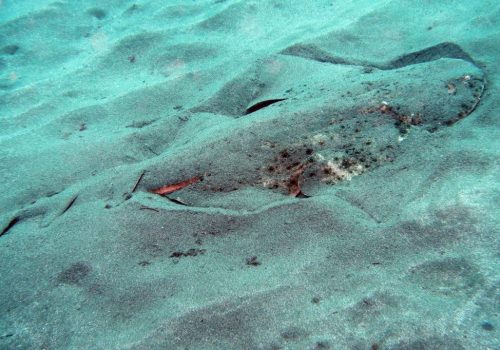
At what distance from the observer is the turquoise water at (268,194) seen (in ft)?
5.56

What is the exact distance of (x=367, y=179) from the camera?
2.63 metres

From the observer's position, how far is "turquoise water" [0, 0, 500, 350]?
5.56 feet

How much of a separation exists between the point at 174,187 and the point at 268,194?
789 millimetres

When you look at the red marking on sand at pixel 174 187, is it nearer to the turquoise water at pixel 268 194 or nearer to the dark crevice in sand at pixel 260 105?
the turquoise water at pixel 268 194

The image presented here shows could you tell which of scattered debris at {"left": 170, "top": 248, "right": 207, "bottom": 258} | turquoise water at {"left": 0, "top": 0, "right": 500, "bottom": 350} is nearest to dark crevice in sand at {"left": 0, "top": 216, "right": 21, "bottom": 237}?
turquoise water at {"left": 0, "top": 0, "right": 500, "bottom": 350}

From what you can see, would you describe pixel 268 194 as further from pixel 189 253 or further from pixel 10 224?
pixel 10 224

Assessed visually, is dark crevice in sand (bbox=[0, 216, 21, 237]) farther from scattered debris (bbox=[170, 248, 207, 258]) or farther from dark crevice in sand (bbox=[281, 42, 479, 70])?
dark crevice in sand (bbox=[281, 42, 479, 70])

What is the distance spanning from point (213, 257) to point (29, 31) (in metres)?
6.86

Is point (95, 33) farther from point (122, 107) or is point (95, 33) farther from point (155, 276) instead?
point (155, 276)

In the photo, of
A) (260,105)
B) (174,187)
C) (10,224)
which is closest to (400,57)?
(260,105)

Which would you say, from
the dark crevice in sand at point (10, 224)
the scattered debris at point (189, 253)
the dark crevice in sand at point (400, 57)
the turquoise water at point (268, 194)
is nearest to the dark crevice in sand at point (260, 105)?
the turquoise water at point (268, 194)

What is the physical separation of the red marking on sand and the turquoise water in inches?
1.0

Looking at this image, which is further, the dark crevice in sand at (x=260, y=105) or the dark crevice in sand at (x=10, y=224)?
the dark crevice in sand at (x=260, y=105)

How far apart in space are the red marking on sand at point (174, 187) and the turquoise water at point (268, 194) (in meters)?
0.03
